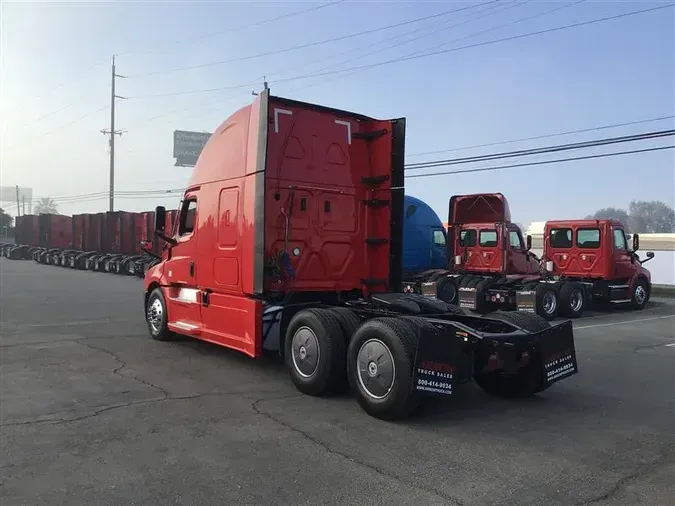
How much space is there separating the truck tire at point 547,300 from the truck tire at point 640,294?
3563mm

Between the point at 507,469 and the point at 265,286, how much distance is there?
398 cm

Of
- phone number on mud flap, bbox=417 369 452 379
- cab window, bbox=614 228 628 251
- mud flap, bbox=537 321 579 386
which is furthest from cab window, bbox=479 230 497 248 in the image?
phone number on mud flap, bbox=417 369 452 379

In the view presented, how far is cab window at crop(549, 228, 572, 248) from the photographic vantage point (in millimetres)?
18125

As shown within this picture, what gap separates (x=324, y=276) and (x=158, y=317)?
3.54 m

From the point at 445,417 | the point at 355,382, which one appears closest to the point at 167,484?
the point at 355,382

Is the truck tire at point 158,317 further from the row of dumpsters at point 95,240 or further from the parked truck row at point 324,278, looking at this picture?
the row of dumpsters at point 95,240

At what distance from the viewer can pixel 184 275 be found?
9250 millimetres

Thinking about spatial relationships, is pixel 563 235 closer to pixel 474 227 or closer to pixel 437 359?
pixel 474 227

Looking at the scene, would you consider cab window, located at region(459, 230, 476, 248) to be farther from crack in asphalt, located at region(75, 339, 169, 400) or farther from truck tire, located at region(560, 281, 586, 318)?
crack in asphalt, located at region(75, 339, 169, 400)

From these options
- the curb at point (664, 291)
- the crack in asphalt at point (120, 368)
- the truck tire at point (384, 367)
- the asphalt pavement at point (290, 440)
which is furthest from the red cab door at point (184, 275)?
the curb at point (664, 291)

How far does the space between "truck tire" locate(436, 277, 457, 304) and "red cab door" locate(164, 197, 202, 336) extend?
926 cm

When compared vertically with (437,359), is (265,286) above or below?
above

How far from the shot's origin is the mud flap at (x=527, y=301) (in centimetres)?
1567

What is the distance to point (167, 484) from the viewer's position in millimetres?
4145
